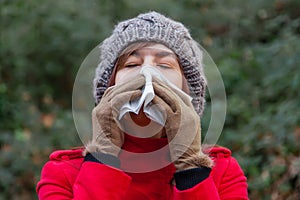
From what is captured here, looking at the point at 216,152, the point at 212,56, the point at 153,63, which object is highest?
the point at 153,63

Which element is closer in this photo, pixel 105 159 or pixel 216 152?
pixel 105 159

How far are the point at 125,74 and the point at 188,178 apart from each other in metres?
0.41

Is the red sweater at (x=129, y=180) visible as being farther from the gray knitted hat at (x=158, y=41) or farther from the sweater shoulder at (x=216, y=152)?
the gray knitted hat at (x=158, y=41)

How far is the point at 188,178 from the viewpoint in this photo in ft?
7.09

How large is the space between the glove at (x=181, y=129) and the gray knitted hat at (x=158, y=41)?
261 millimetres

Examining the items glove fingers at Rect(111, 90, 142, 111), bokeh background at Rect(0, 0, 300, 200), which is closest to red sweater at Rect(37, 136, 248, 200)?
glove fingers at Rect(111, 90, 142, 111)

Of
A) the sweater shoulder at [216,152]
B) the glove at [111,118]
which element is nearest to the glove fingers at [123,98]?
the glove at [111,118]

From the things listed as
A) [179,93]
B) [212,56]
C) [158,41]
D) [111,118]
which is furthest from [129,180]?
[212,56]

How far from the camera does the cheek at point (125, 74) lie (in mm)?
2248

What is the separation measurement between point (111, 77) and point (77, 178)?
388mm

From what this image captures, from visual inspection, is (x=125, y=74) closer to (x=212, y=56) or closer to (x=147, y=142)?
(x=147, y=142)

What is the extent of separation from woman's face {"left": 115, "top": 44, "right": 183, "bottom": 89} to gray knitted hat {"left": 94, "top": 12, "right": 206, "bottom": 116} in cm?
4

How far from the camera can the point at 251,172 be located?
482 centimetres

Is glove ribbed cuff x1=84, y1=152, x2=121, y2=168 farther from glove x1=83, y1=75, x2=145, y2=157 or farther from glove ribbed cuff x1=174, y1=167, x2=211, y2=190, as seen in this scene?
glove ribbed cuff x1=174, y1=167, x2=211, y2=190
